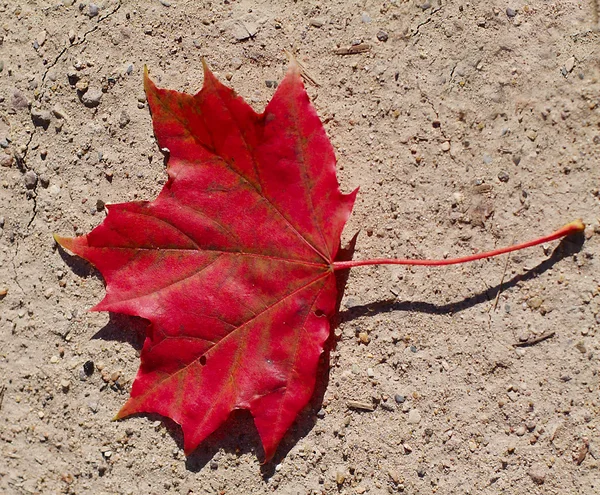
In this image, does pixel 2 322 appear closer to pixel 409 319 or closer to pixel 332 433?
pixel 332 433

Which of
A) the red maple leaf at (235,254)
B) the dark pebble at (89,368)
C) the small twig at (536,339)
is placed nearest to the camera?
the red maple leaf at (235,254)

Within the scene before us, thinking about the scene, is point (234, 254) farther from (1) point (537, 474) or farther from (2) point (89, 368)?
(1) point (537, 474)

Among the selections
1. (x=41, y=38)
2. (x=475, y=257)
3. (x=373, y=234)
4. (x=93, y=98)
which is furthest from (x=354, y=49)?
(x=41, y=38)

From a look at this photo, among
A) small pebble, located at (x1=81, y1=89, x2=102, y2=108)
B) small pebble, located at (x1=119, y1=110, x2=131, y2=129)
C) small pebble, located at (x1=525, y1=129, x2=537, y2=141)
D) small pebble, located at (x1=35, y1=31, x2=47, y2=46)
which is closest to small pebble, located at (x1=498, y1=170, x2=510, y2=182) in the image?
small pebble, located at (x1=525, y1=129, x2=537, y2=141)

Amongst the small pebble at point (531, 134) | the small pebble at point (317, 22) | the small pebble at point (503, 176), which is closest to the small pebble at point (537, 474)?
the small pebble at point (503, 176)

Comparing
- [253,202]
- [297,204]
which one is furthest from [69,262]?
[297,204]

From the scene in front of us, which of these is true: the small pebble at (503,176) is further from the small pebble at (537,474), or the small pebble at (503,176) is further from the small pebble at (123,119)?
the small pebble at (123,119)

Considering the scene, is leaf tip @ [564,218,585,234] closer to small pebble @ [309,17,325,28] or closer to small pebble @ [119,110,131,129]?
small pebble @ [309,17,325,28]
